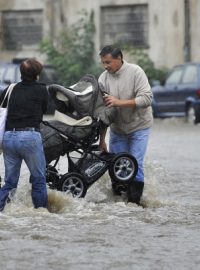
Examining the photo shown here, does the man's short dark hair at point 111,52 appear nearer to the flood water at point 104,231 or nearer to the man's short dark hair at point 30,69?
the man's short dark hair at point 30,69

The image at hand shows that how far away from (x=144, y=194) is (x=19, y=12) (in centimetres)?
2798

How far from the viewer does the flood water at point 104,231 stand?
8109 mm

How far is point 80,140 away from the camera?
37.2 ft

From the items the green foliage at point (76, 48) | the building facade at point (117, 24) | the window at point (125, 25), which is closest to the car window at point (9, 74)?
the green foliage at point (76, 48)

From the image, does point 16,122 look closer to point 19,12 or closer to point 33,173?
point 33,173

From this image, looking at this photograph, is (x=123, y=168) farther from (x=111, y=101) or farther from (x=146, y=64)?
(x=146, y=64)

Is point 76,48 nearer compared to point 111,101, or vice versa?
point 111,101

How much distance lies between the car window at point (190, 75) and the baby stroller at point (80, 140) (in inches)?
678

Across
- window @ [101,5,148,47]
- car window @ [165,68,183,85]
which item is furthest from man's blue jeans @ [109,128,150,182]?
window @ [101,5,148,47]

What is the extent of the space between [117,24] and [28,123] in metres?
27.8

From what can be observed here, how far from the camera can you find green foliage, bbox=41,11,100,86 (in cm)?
3628

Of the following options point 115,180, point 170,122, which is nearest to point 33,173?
point 115,180

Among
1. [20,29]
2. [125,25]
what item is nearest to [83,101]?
[125,25]

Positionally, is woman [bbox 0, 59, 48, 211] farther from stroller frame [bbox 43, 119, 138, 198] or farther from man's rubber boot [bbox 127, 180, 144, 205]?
man's rubber boot [bbox 127, 180, 144, 205]
